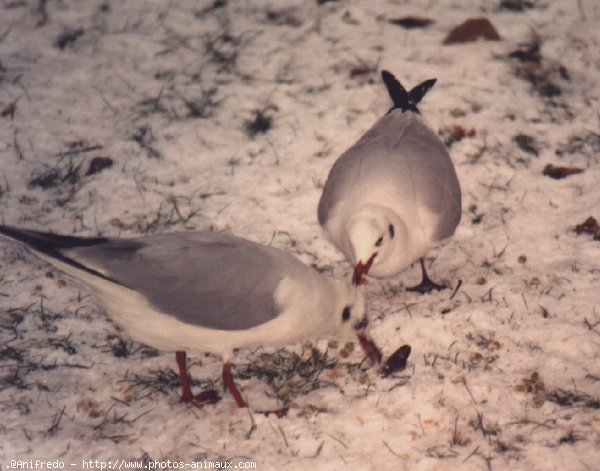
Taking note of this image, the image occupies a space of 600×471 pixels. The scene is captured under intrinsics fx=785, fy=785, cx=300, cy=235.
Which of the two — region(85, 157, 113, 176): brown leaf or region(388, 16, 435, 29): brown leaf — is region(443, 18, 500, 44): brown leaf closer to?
region(388, 16, 435, 29): brown leaf

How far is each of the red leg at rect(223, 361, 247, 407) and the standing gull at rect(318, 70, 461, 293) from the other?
0.67m

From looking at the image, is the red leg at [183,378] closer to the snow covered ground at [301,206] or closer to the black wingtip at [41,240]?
the snow covered ground at [301,206]

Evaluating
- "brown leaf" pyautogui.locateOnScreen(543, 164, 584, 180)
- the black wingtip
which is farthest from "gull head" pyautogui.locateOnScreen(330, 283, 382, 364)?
"brown leaf" pyautogui.locateOnScreen(543, 164, 584, 180)

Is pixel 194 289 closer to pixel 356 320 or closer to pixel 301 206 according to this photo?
pixel 356 320

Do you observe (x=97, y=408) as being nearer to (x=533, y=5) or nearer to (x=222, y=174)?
(x=222, y=174)

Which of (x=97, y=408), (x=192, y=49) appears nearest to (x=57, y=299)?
(x=97, y=408)

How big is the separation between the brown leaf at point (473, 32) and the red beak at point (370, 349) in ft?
9.08

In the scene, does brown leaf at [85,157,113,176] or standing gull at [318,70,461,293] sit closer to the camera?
standing gull at [318,70,461,293]

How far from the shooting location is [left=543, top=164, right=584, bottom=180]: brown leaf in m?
4.45

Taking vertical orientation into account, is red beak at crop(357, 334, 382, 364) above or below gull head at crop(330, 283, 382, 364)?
below

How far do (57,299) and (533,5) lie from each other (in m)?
3.89

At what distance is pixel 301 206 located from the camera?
445 centimetres

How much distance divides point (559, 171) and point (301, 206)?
1.48 m

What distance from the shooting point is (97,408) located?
3.27m
